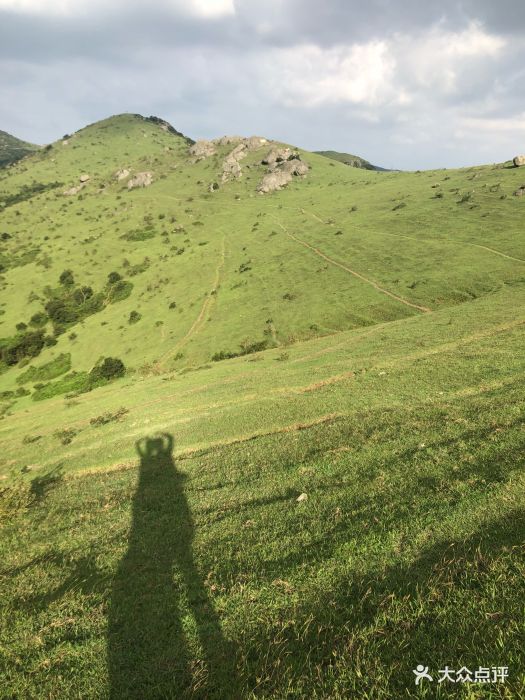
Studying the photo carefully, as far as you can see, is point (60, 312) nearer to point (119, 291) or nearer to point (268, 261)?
point (119, 291)

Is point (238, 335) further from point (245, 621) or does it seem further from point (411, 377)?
point (245, 621)

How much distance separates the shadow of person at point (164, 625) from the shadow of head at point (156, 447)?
30.9ft

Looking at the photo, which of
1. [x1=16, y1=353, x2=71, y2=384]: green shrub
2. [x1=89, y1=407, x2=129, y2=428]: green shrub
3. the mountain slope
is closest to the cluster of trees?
the mountain slope

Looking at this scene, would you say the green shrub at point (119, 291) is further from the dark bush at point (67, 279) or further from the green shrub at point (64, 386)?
the green shrub at point (64, 386)

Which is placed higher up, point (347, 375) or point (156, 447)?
point (347, 375)

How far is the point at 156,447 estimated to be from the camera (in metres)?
24.3

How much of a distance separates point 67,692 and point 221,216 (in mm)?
155359

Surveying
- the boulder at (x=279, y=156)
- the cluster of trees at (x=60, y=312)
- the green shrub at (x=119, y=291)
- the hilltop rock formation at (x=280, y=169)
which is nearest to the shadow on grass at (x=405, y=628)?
the cluster of trees at (x=60, y=312)

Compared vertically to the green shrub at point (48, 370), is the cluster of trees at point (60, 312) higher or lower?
higher

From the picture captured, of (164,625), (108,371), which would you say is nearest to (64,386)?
(108,371)

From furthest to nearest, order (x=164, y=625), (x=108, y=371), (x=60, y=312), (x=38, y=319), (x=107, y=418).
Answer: (x=38, y=319) → (x=60, y=312) → (x=108, y=371) → (x=107, y=418) → (x=164, y=625)

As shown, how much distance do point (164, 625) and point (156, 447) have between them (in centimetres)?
1721

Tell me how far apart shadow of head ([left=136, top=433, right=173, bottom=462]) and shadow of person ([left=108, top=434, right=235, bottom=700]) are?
30.9 feet

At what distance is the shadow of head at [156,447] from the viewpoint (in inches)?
885
